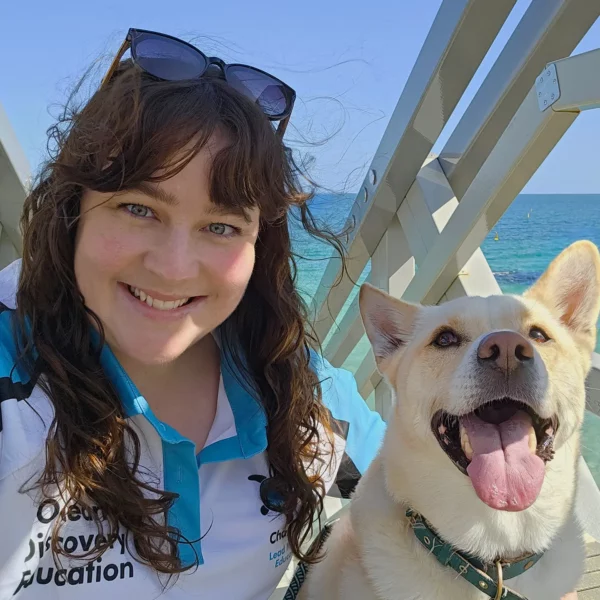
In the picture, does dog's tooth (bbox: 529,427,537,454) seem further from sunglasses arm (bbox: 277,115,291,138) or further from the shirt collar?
sunglasses arm (bbox: 277,115,291,138)

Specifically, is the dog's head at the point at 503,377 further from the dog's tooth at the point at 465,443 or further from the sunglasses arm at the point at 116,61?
the sunglasses arm at the point at 116,61

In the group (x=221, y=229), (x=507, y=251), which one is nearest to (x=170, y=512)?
(x=221, y=229)

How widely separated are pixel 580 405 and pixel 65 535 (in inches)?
42.9

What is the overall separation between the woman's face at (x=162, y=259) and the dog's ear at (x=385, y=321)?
0.40 meters

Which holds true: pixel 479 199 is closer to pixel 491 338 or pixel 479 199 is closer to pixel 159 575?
pixel 491 338

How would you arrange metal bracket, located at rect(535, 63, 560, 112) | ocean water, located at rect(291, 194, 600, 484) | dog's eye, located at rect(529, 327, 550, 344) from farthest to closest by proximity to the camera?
ocean water, located at rect(291, 194, 600, 484) → metal bracket, located at rect(535, 63, 560, 112) → dog's eye, located at rect(529, 327, 550, 344)

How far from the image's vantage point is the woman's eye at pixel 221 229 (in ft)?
3.64

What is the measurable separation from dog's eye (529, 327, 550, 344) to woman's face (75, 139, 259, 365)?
654 millimetres

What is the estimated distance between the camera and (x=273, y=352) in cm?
137

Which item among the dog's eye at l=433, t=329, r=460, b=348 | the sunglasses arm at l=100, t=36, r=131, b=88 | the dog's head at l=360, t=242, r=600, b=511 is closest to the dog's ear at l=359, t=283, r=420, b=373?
the dog's head at l=360, t=242, r=600, b=511

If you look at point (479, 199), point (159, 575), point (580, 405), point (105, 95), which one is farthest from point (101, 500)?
point (479, 199)

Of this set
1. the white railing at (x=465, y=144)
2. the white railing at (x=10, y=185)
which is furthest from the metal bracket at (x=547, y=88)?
the white railing at (x=10, y=185)

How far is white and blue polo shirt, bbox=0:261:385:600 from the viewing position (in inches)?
39.2

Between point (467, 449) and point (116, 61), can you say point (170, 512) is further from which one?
point (116, 61)
